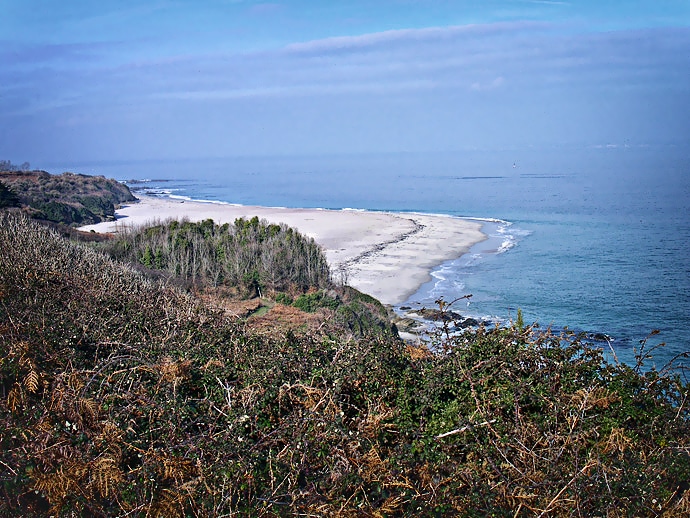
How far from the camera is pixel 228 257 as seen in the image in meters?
22.8

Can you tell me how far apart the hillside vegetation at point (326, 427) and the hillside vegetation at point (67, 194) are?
39683 millimetres

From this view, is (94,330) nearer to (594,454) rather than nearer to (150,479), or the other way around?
(150,479)

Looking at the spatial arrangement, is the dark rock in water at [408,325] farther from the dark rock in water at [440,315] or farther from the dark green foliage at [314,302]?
the dark green foliage at [314,302]

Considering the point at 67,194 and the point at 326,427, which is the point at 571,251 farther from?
the point at 67,194

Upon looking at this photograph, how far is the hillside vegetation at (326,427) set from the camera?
4.18m

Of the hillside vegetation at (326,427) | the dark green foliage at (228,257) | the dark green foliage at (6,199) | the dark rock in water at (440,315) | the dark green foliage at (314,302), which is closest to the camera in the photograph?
the hillside vegetation at (326,427)

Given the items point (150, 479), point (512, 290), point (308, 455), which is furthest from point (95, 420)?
point (512, 290)

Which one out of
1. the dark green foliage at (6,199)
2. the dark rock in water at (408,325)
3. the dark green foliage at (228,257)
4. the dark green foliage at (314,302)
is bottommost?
the dark rock in water at (408,325)

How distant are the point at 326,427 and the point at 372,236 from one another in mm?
42217

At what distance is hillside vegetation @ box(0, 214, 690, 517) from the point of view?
418 centimetres

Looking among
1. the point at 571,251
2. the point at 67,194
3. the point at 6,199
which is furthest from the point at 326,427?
the point at 67,194

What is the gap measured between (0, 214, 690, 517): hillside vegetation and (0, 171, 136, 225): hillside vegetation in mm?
39683

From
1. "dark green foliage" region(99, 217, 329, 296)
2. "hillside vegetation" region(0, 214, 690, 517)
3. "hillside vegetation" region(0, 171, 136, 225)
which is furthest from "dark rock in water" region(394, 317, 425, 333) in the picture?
"hillside vegetation" region(0, 171, 136, 225)

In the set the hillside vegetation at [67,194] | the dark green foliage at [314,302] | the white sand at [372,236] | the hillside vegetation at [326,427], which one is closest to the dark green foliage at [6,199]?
the white sand at [372,236]
